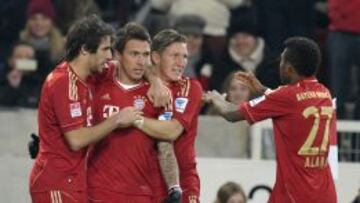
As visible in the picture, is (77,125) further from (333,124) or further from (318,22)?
(318,22)

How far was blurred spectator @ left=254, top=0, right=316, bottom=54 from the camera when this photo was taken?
15.6m

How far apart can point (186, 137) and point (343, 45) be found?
4039 millimetres

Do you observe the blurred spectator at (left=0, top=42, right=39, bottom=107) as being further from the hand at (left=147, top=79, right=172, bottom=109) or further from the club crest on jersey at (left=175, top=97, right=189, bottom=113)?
the hand at (left=147, top=79, right=172, bottom=109)

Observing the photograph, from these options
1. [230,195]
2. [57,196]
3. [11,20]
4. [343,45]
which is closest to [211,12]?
[343,45]

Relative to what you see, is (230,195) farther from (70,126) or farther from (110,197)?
(70,126)

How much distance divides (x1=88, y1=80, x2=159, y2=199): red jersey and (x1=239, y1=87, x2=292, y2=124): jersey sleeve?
32.0 inches

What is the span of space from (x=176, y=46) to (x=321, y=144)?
1.25 m

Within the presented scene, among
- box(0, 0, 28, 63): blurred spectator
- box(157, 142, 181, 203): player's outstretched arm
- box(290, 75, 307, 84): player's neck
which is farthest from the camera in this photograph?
box(0, 0, 28, 63): blurred spectator

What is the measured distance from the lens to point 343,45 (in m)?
14.7

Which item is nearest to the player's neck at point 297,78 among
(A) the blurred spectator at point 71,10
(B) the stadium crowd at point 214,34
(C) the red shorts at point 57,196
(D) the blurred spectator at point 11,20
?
(C) the red shorts at point 57,196

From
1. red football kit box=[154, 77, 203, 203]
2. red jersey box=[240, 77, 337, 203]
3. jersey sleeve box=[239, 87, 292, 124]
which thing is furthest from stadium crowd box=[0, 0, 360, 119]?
red football kit box=[154, 77, 203, 203]

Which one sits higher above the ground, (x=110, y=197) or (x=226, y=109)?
(x=226, y=109)

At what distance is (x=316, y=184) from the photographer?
36.2 ft

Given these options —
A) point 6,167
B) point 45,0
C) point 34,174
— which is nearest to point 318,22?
point 45,0
